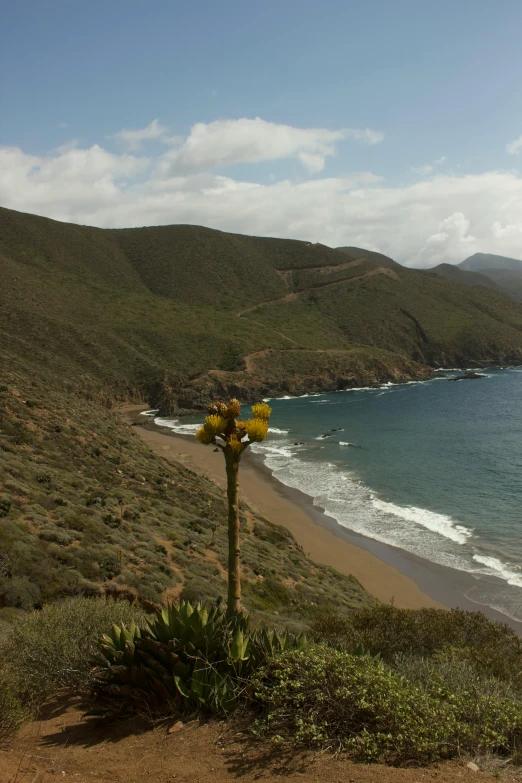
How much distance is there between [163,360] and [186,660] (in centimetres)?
7099

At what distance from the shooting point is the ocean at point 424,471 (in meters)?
22.6

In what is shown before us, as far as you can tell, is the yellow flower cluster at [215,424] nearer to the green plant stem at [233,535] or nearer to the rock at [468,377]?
the green plant stem at [233,535]

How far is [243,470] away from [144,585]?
24.9 meters

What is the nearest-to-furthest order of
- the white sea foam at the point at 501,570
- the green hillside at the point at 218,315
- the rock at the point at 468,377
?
the white sea foam at the point at 501,570 < the green hillside at the point at 218,315 < the rock at the point at 468,377

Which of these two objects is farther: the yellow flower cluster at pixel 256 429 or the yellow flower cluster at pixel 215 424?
the yellow flower cluster at pixel 215 424

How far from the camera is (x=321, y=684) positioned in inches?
208

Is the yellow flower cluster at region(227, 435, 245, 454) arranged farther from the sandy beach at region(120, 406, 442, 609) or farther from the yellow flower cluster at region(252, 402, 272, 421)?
the sandy beach at region(120, 406, 442, 609)

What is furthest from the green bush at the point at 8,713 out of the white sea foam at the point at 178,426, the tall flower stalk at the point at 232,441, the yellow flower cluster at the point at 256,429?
the white sea foam at the point at 178,426

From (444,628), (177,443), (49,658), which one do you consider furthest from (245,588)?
(177,443)

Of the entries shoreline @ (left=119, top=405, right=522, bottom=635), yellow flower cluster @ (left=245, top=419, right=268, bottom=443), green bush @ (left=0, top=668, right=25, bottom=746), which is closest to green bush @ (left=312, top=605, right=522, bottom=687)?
yellow flower cluster @ (left=245, top=419, right=268, bottom=443)

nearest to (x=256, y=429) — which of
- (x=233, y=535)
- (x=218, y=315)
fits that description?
(x=233, y=535)

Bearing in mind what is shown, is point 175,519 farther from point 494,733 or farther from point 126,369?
point 126,369

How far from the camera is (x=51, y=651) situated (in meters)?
6.54

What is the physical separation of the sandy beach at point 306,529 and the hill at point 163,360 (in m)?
1.53
